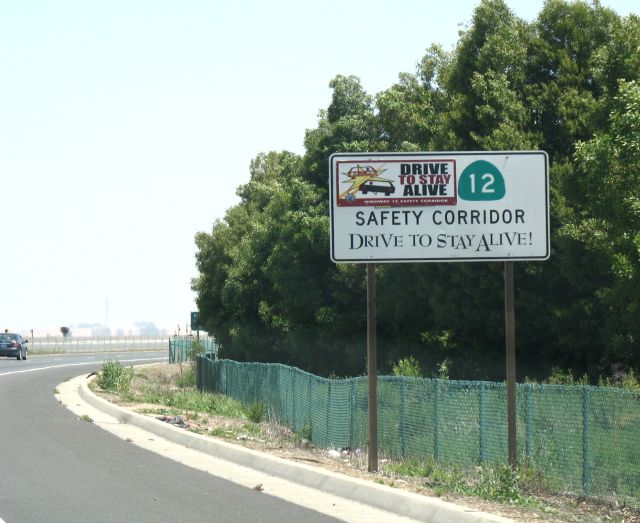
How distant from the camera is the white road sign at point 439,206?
1388 cm

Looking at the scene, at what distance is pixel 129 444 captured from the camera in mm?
19109

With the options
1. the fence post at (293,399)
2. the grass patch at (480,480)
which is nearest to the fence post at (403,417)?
the grass patch at (480,480)

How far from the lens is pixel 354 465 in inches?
611

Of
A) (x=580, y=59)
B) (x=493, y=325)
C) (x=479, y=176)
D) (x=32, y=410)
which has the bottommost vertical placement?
(x=32, y=410)

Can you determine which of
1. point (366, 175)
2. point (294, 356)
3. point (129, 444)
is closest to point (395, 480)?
point (366, 175)

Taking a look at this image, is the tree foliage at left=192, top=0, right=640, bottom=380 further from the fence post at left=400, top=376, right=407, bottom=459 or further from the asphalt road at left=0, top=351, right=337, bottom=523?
the asphalt road at left=0, top=351, right=337, bottom=523

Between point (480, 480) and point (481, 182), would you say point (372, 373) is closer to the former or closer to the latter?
point (480, 480)

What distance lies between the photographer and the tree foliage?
2219 centimetres

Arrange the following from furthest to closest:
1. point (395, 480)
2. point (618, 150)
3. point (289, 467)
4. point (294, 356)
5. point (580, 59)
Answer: point (294, 356)
point (580, 59)
point (618, 150)
point (289, 467)
point (395, 480)

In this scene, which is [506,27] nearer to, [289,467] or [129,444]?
[129,444]

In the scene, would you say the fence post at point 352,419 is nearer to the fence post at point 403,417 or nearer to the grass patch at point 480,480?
the fence post at point 403,417

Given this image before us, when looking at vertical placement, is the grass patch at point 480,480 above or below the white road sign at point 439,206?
below

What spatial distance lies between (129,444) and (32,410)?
8.82 m

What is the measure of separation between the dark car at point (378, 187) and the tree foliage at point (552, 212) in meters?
5.59
